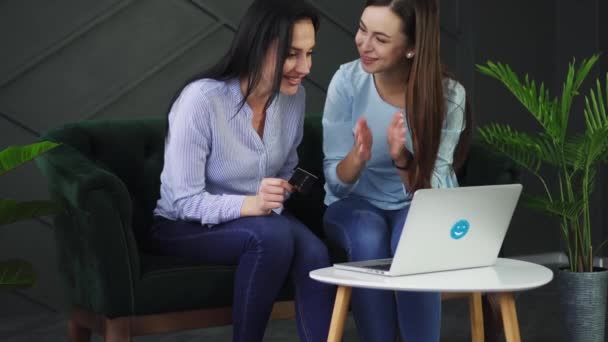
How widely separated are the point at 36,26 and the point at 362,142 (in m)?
1.91

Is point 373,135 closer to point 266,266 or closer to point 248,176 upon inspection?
point 248,176

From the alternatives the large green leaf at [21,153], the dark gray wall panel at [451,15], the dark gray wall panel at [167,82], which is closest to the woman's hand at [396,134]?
the large green leaf at [21,153]

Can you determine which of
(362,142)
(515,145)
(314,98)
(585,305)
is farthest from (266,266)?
(314,98)

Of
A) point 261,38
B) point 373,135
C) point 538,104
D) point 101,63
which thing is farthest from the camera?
point 101,63

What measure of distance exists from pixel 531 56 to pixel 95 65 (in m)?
2.37

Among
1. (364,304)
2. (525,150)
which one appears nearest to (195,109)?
(364,304)

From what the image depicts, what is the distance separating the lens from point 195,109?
103 inches

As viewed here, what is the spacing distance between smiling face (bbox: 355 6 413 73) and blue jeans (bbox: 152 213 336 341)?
54 cm

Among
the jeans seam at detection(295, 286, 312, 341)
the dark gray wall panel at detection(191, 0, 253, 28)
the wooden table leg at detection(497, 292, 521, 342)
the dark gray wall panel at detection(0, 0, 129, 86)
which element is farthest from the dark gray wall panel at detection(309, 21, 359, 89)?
the wooden table leg at detection(497, 292, 521, 342)

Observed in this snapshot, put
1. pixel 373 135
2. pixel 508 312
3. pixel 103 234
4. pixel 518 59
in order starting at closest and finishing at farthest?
pixel 508 312 → pixel 103 234 → pixel 373 135 → pixel 518 59

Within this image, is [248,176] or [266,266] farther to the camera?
[248,176]

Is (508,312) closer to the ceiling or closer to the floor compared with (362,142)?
closer to the floor

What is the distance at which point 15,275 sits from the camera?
2.54m

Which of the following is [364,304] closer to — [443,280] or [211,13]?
[443,280]
